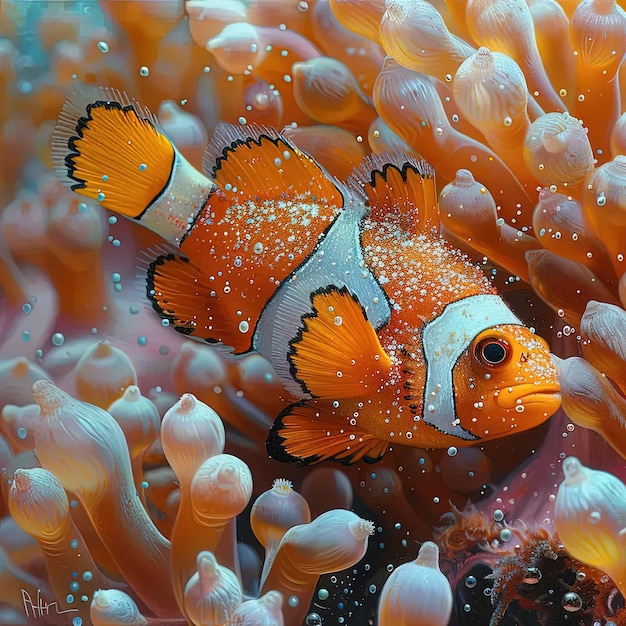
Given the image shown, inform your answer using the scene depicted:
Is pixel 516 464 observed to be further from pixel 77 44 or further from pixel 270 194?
pixel 77 44

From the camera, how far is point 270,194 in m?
0.68

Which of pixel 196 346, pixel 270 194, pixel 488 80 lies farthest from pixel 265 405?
pixel 488 80

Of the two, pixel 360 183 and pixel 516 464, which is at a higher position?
pixel 360 183

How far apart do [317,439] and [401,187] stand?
28 cm

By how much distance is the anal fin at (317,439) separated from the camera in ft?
2.17


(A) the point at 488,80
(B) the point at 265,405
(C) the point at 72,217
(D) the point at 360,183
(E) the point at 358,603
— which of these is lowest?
(E) the point at 358,603

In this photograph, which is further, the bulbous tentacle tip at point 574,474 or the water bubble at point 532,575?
the water bubble at point 532,575

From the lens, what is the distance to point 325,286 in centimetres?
66

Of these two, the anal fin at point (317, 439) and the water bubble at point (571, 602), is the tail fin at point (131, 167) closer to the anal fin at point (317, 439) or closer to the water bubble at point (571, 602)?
the anal fin at point (317, 439)

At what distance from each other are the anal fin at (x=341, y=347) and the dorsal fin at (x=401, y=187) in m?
0.11

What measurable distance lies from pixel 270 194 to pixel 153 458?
1.01 feet

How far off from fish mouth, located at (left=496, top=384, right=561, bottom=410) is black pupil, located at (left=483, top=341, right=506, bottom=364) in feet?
0.09

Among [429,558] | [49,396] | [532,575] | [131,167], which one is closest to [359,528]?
[429,558]

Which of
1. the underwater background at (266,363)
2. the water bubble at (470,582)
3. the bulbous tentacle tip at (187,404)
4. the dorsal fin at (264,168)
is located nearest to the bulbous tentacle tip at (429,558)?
the underwater background at (266,363)
